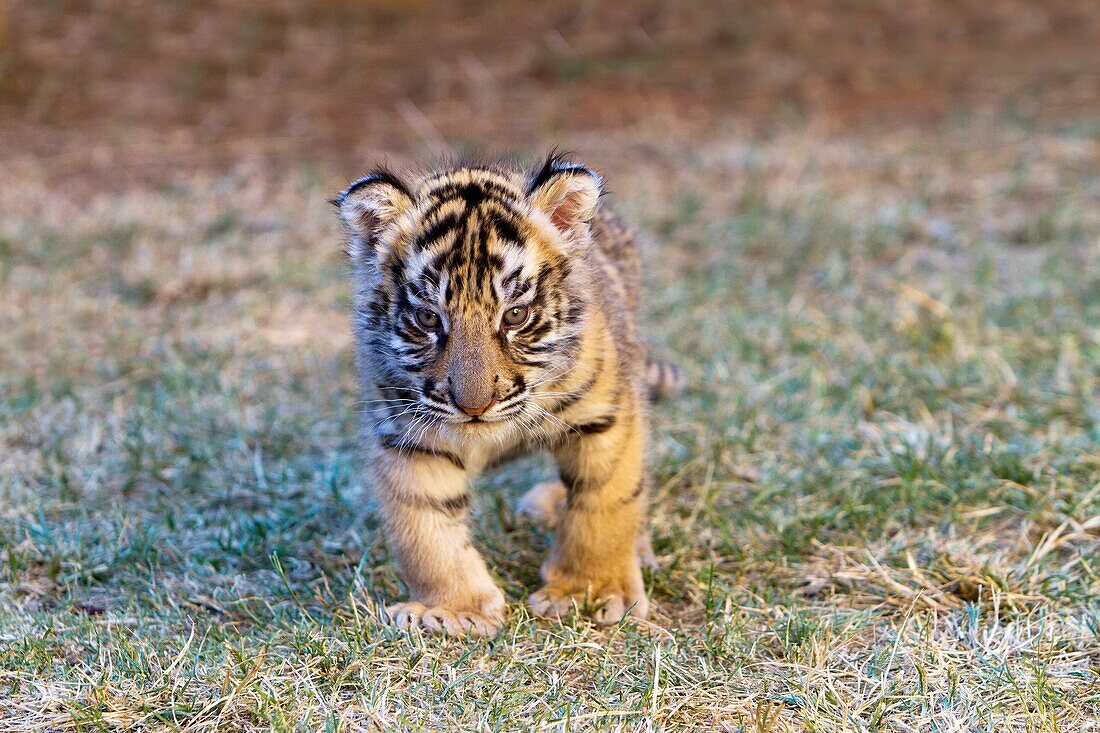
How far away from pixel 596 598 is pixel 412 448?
2.86ft

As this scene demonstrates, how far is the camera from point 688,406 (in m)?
6.15

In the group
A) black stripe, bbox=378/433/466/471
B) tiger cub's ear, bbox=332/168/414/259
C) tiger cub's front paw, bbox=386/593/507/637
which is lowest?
tiger cub's front paw, bbox=386/593/507/637

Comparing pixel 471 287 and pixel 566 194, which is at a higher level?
pixel 566 194

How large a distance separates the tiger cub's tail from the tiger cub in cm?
97

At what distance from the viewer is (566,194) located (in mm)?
4262

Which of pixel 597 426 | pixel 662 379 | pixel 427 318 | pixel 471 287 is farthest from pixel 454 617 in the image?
pixel 662 379

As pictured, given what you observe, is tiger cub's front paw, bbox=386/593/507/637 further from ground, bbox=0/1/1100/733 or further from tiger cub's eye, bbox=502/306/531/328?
tiger cub's eye, bbox=502/306/531/328

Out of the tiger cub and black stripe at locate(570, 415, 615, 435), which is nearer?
the tiger cub

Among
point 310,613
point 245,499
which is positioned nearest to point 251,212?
point 245,499

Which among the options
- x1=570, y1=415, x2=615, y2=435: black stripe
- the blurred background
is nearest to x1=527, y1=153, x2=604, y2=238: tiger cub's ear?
x1=570, y1=415, x2=615, y2=435: black stripe

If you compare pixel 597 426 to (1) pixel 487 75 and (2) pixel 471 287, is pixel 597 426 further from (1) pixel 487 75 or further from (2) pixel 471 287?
(1) pixel 487 75

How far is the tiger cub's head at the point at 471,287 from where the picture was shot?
13.0 feet

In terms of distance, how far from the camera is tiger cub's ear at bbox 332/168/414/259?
4.20 meters

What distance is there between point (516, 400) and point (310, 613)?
116 cm
